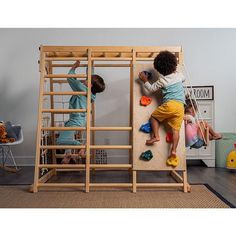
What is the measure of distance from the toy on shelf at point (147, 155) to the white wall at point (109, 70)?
1.80 meters

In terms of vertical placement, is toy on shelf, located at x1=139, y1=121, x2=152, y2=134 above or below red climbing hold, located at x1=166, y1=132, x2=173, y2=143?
above

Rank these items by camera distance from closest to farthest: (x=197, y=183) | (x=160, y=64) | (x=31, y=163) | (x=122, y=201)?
(x=122, y=201), (x=160, y=64), (x=197, y=183), (x=31, y=163)

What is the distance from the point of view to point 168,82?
12.1ft

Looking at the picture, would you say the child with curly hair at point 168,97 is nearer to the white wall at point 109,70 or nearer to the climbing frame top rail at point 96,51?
the climbing frame top rail at point 96,51

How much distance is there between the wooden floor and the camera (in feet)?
13.4

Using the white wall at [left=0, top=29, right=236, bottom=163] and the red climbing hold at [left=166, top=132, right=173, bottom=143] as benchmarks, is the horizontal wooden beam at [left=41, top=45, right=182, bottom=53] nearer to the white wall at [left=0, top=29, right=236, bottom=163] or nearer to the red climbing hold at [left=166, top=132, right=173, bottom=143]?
the red climbing hold at [left=166, top=132, right=173, bottom=143]

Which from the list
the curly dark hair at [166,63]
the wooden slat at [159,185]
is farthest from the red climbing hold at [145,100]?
the wooden slat at [159,185]

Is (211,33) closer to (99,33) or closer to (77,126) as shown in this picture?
(99,33)

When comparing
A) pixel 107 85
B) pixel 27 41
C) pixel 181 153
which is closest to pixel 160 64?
pixel 181 153

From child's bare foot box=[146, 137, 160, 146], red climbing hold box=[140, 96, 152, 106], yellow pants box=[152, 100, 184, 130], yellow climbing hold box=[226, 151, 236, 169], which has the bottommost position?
yellow climbing hold box=[226, 151, 236, 169]

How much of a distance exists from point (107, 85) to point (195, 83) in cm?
145

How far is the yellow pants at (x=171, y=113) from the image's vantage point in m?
3.62

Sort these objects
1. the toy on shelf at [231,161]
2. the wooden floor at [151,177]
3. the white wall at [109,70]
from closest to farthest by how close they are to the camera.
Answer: the wooden floor at [151,177] < the toy on shelf at [231,161] < the white wall at [109,70]

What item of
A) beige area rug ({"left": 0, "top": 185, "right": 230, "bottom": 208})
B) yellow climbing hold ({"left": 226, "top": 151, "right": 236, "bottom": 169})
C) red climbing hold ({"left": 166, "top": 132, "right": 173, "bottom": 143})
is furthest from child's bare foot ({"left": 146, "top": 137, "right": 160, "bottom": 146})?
yellow climbing hold ({"left": 226, "top": 151, "right": 236, "bottom": 169})
